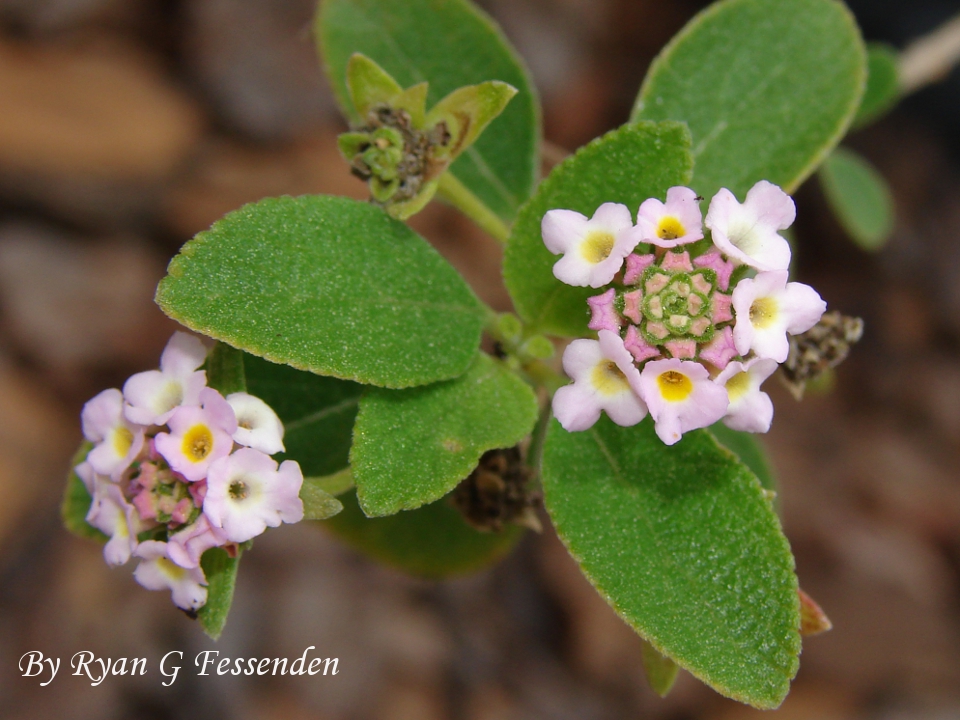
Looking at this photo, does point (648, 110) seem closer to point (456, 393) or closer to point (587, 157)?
point (587, 157)

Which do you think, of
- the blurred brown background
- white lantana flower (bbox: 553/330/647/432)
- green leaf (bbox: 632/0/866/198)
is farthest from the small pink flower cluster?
the blurred brown background

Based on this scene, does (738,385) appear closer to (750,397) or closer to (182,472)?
(750,397)

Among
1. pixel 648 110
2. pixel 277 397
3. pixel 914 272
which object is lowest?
pixel 914 272

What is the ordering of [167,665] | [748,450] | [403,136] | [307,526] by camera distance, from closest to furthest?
[403,136] < [748,450] < [307,526] < [167,665]

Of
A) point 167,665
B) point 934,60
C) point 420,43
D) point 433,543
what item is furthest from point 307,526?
point 934,60

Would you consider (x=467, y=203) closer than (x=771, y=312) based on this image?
No

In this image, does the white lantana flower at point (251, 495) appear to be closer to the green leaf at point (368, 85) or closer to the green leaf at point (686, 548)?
the green leaf at point (686, 548)

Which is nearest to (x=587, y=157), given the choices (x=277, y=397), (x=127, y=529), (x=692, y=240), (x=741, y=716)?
(x=692, y=240)
